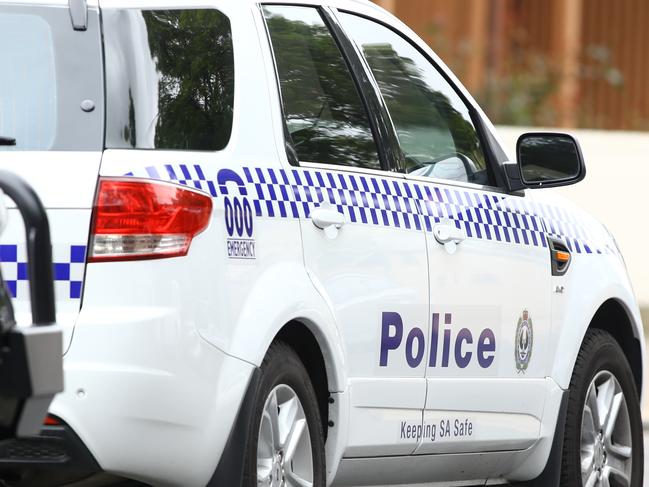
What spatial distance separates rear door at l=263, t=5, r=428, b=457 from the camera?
481 cm

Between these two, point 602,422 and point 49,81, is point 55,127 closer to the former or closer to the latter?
point 49,81

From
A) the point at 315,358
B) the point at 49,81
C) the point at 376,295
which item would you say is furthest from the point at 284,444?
the point at 49,81

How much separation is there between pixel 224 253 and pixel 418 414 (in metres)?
1.27

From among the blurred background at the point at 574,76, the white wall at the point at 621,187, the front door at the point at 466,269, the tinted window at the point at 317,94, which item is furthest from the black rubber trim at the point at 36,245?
the white wall at the point at 621,187

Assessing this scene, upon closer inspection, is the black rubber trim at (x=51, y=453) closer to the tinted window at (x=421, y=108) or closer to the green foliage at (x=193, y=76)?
the green foliage at (x=193, y=76)

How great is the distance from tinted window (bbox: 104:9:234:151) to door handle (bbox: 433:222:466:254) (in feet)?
3.55

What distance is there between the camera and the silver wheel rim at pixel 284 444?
4508 millimetres

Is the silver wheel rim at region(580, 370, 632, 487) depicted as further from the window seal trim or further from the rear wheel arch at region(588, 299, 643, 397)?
the window seal trim

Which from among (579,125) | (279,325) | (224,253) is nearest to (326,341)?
(279,325)

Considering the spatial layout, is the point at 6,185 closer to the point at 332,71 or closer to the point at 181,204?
the point at 181,204

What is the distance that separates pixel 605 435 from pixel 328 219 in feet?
6.59

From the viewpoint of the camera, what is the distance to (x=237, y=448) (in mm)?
4289

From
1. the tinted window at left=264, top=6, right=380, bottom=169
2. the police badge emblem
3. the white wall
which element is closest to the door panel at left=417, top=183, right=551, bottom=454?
the police badge emblem

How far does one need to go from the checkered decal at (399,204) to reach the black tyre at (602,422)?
1.29ft
